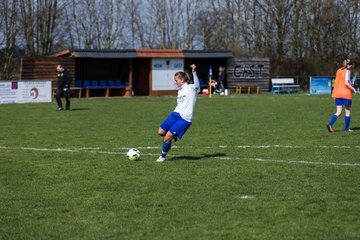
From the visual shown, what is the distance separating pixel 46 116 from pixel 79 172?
13.5 m

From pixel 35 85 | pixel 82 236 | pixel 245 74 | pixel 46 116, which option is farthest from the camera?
pixel 245 74

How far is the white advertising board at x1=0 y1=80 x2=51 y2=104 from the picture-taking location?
33.0 m

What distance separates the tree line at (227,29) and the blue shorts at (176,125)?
143 feet

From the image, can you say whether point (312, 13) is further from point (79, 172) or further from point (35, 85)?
point (79, 172)

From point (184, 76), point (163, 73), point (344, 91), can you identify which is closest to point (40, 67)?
point (163, 73)

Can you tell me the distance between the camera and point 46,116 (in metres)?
23.3

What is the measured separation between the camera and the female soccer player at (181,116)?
11273mm

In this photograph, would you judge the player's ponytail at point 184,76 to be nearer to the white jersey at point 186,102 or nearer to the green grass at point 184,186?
the white jersey at point 186,102

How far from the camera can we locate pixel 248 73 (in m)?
49.0

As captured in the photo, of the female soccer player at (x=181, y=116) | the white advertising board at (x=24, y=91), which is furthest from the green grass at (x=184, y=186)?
the white advertising board at (x=24, y=91)

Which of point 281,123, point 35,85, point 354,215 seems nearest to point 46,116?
point 281,123

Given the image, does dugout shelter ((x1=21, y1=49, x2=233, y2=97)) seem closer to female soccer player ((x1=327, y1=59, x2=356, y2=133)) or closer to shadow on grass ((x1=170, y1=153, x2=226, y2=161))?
female soccer player ((x1=327, y1=59, x2=356, y2=133))

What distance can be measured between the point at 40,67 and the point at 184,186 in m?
33.5

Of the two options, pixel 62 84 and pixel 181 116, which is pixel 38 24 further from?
pixel 181 116
